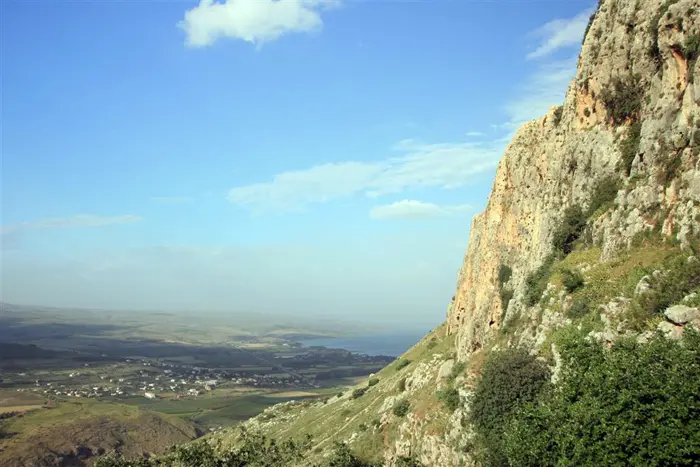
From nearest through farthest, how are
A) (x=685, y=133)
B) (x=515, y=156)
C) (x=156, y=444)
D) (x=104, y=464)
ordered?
(x=685, y=133), (x=104, y=464), (x=515, y=156), (x=156, y=444)

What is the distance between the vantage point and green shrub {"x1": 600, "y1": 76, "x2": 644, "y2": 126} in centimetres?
3762

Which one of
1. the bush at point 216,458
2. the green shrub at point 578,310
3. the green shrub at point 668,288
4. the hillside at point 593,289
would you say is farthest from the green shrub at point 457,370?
the green shrub at point 668,288

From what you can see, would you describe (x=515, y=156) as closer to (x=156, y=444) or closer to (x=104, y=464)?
(x=104, y=464)

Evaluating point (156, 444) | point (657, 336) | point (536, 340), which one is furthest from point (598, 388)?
point (156, 444)

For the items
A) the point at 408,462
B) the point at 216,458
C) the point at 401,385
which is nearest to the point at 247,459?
the point at 216,458

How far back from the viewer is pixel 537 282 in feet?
136

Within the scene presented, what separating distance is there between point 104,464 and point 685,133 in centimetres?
5871

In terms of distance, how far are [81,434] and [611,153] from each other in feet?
517

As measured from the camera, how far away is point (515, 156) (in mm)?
56125

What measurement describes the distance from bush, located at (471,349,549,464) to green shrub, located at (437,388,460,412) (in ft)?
15.4

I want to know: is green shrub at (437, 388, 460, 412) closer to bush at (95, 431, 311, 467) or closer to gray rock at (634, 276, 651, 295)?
gray rock at (634, 276, 651, 295)

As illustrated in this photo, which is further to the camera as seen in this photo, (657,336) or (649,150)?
(649,150)

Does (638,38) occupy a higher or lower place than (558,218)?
higher

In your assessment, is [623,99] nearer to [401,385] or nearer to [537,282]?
[537,282]
